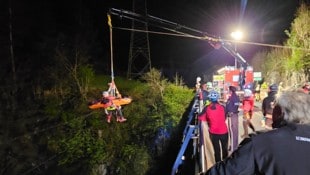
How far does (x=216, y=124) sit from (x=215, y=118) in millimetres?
160

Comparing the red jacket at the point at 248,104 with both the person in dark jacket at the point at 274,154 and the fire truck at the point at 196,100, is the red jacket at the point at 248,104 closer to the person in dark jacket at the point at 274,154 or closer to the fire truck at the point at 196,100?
the fire truck at the point at 196,100

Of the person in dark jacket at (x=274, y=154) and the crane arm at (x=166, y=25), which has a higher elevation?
the crane arm at (x=166, y=25)

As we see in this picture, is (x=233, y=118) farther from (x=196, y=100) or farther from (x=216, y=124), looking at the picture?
(x=196, y=100)

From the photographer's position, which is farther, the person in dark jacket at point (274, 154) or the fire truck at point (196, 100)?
the fire truck at point (196, 100)

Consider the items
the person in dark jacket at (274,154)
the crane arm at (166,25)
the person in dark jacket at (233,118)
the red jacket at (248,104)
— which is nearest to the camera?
the person in dark jacket at (274,154)

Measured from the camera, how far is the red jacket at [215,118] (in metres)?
9.46

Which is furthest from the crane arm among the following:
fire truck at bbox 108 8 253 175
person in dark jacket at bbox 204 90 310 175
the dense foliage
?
person in dark jacket at bbox 204 90 310 175

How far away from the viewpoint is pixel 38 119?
29.7 meters

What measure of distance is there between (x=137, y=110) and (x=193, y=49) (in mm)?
27738

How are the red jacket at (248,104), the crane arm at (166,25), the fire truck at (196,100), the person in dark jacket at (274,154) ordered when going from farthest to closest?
1. the crane arm at (166,25)
2. the red jacket at (248,104)
3. the fire truck at (196,100)
4. the person in dark jacket at (274,154)

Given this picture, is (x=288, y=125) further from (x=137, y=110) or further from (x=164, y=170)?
(x=137, y=110)

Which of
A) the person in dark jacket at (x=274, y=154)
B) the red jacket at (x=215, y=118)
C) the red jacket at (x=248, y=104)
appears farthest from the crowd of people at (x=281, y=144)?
the red jacket at (x=248, y=104)

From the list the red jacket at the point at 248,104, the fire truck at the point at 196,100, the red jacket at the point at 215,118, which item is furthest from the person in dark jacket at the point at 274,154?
the red jacket at the point at 248,104

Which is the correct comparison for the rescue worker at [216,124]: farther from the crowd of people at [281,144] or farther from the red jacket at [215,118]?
the crowd of people at [281,144]
